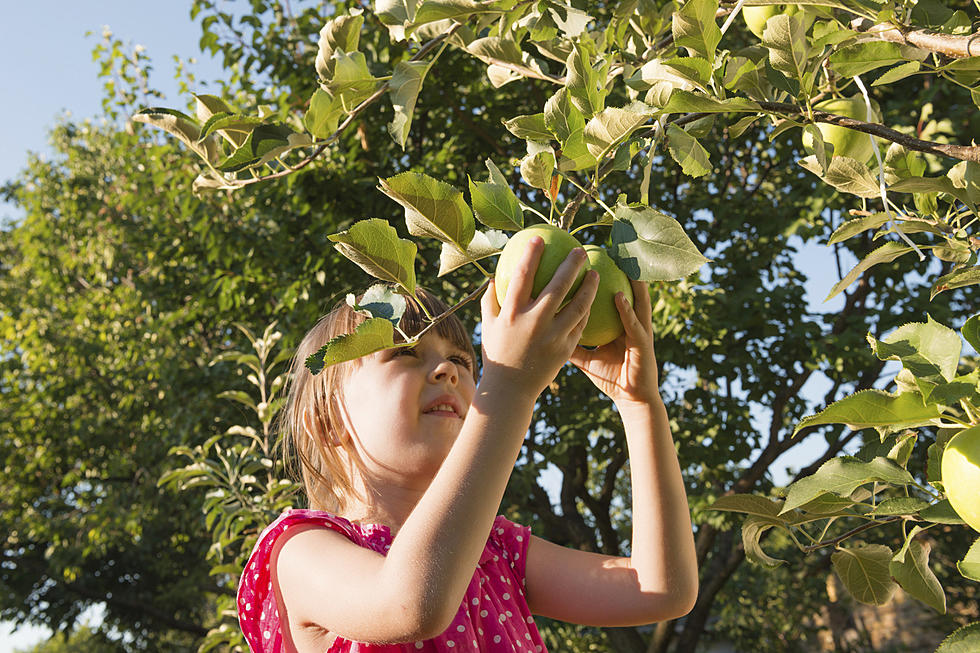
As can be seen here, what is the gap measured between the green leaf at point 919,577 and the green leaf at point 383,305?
60cm

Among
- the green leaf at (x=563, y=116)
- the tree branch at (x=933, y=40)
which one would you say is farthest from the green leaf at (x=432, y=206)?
the tree branch at (x=933, y=40)

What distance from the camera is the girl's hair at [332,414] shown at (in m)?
1.47

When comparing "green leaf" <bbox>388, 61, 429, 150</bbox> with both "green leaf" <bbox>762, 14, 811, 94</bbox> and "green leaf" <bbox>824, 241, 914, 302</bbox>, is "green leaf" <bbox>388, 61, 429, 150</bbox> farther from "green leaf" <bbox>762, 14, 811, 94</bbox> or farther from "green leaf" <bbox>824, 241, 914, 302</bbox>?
"green leaf" <bbox>824, 241, 914, 302</bbox>

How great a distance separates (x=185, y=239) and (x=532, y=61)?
5312 millimetres

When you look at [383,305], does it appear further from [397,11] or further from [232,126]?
[397,11]

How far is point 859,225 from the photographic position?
→ 839 mm

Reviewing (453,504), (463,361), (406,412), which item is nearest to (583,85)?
(453,504)

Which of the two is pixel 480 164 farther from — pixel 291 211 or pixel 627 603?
pixel 627 603

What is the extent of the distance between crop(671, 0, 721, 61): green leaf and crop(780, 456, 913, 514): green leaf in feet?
1.39

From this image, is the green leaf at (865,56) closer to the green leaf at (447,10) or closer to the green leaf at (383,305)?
the green leaf at (447,10)

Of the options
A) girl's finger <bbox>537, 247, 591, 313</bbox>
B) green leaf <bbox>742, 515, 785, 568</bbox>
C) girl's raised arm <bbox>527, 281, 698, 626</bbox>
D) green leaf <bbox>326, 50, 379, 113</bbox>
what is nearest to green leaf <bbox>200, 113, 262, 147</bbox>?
green leaf <bbox>326, 50, 379, 113</bbox>

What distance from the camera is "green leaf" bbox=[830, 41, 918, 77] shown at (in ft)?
2.61

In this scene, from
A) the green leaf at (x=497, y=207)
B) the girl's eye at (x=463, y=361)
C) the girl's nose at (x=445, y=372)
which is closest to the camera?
the green leaf at (x=497, y=207)

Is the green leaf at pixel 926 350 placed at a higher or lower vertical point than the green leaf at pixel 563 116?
lower
